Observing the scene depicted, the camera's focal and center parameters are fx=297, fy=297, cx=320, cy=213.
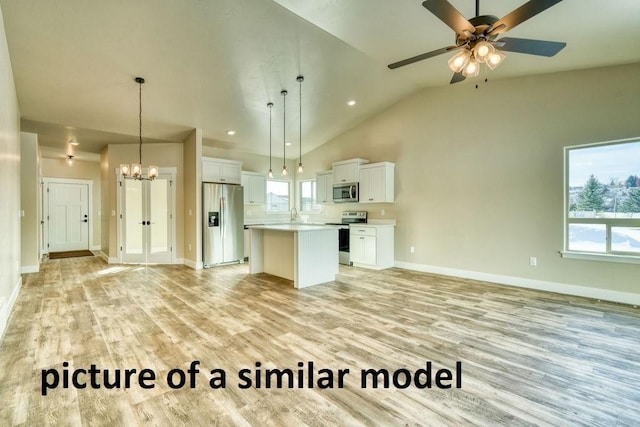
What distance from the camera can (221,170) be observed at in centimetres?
662

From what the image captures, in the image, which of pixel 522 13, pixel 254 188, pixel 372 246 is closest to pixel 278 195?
pixel 254 188

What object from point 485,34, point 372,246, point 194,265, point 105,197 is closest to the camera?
point 485,34

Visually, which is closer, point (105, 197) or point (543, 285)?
point (543, 285)

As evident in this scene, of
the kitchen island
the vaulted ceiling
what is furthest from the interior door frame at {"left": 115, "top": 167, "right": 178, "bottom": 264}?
the kitchen island

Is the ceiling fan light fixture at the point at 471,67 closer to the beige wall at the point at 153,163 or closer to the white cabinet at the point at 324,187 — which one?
the white cabinet at the point at 324,187

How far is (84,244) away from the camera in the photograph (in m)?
8.74

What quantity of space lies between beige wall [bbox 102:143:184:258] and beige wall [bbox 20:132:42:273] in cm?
122

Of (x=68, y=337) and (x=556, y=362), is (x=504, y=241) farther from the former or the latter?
(x=68, y=337)

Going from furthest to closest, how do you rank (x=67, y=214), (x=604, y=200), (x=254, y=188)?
(x=67, y=214)
(x=254, y=188)
(x=604, y=200)

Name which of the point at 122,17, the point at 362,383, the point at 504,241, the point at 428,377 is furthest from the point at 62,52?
the point at 504,241

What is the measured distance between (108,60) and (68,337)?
3.17 m

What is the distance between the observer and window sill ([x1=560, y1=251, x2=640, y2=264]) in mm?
3717

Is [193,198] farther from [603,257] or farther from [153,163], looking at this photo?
[603,257]

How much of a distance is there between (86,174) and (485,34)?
10347 mm
